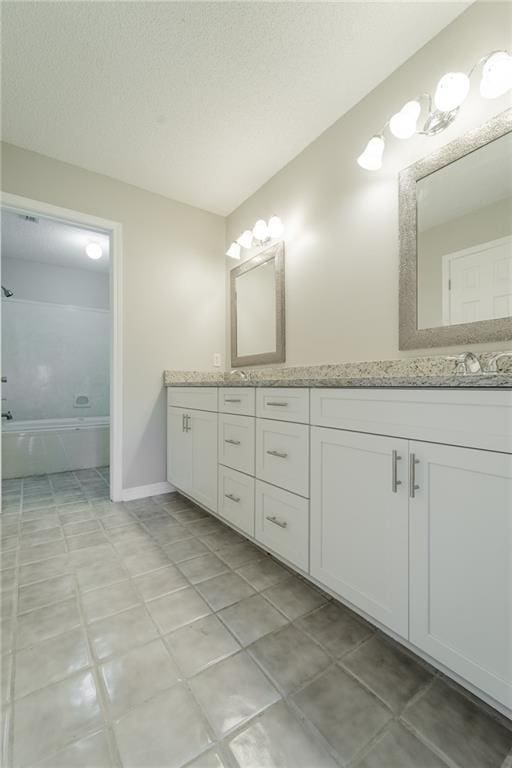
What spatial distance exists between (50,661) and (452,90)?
237 cm

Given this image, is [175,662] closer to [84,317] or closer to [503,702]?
[503,702]

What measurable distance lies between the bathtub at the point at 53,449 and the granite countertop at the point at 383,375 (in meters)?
1.35

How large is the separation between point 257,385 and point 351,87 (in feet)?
5.08

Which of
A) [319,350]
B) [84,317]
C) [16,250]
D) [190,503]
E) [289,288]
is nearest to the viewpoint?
[319,350]

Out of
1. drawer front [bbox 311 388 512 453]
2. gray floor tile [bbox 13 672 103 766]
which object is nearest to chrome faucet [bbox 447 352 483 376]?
drawer front [bbox 311 388 512 453]

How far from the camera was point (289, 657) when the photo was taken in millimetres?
988

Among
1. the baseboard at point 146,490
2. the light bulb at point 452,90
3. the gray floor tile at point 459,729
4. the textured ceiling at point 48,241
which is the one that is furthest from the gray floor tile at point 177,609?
the textured ceiling at point 48,241

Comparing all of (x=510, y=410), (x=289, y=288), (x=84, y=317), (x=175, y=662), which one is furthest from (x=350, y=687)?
(x=84, y=317)

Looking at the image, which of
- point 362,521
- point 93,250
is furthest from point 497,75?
point 93,250

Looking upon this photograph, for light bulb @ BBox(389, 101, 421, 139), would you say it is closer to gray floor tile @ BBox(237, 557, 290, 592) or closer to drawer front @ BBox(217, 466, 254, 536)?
drawer front @ BBox(217, 466, 254, 536)

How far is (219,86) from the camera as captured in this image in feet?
5.32

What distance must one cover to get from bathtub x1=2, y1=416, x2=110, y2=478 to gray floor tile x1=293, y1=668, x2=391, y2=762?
2994 mm

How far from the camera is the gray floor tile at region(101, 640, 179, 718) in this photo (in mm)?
847

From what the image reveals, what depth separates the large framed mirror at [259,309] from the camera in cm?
220
